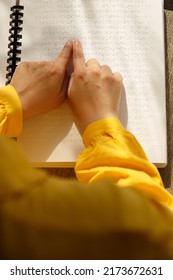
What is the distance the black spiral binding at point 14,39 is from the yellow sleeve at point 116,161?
16 cm

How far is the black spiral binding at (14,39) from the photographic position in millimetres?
606

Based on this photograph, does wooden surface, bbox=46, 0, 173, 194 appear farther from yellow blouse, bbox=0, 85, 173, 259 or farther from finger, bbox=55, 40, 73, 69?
yellow blouse, bbox=0, 85, 173, 259

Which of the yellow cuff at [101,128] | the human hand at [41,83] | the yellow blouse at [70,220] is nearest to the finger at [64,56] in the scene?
the human hand at [41,83]

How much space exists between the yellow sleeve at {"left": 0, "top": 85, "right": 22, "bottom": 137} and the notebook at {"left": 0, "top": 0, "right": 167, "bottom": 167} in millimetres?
18

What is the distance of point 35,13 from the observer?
2.06 feet

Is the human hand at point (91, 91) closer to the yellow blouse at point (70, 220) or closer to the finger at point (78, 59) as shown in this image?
the finger at point (78, 59)

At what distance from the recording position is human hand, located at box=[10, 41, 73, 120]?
57 cm

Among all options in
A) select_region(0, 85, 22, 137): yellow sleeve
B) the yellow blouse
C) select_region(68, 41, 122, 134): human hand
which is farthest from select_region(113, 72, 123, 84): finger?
the yellow blouse

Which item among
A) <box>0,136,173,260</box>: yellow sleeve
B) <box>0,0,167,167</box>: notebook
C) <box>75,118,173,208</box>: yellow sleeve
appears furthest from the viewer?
<box>0,0,167,167</box>: notebook

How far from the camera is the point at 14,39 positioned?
0.61m

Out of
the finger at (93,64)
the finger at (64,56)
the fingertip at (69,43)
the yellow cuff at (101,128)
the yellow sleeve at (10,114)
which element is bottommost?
the yellow cuff at (101,128)

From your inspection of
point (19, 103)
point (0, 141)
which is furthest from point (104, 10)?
point (0, 141)

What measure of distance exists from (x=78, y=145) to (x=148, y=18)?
22 cm
